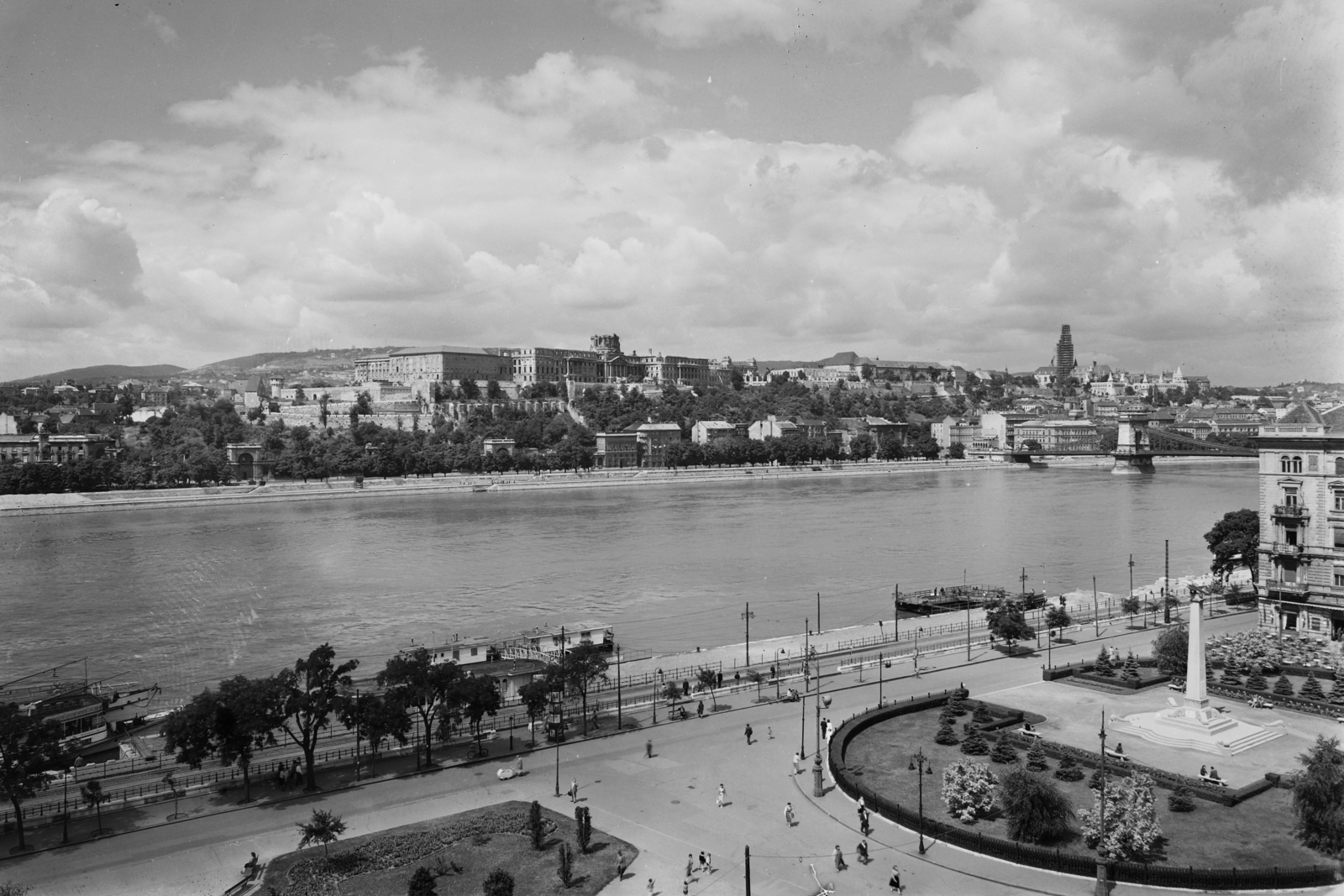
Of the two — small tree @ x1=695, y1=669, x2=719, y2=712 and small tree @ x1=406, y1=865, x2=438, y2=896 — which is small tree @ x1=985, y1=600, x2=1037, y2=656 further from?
small tree @ x1=406, y1=865, x2=438, y2=896

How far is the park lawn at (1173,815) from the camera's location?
388 inches

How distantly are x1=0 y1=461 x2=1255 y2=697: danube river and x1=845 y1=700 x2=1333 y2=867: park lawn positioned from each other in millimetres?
9975

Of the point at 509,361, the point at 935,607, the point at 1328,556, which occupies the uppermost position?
the point at 509,361

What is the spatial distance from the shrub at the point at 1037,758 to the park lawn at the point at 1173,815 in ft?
0.36

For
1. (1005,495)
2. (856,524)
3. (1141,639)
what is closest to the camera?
(1141,639)

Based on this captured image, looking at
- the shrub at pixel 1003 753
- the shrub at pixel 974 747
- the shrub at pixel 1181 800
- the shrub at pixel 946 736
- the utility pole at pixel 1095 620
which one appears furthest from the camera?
the utility pole at pixel 1095 620

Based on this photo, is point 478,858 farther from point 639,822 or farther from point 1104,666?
point 1104,666

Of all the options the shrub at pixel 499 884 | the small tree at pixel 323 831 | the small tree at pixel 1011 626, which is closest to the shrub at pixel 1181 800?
the shrub at pixel 499 884

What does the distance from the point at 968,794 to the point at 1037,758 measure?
2.35 metres

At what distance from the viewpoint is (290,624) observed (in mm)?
26125

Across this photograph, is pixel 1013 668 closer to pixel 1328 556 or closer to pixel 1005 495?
pixel 1328 556

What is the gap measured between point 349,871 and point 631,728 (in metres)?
5.53

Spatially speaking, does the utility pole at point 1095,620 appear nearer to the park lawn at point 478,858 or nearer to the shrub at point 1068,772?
the shrub at point 1068,772

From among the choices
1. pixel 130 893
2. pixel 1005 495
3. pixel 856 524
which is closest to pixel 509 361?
pixel 1005 495
